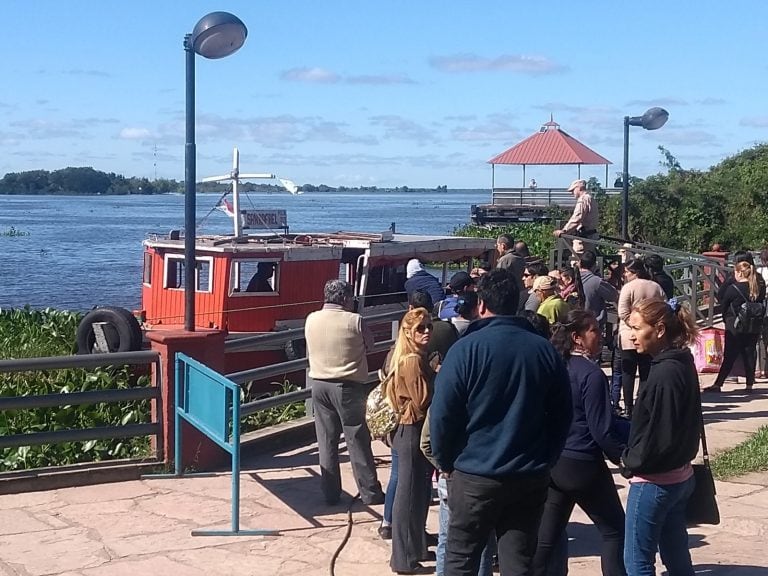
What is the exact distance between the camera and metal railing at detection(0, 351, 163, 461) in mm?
7902

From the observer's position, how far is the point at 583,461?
17.3 feet

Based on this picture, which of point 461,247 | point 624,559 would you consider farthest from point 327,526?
point 461,247

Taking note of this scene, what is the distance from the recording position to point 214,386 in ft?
23.5

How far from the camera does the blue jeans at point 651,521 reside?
194 inches

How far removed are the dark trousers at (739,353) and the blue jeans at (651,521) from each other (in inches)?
295

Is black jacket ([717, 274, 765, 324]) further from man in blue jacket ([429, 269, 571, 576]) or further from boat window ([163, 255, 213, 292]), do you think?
man in blue jacket ([429, 269, 571, 576])

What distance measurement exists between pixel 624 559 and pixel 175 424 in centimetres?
433

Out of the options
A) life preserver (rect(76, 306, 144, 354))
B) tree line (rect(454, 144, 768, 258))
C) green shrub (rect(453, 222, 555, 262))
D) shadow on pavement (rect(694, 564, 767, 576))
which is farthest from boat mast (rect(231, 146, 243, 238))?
green shrub (rect(453, 222, 555, 262))

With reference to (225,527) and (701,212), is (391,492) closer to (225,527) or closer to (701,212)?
(225,527)

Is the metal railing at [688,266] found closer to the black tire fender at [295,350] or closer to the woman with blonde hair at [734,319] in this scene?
the woman with blonde hair at [734,319]

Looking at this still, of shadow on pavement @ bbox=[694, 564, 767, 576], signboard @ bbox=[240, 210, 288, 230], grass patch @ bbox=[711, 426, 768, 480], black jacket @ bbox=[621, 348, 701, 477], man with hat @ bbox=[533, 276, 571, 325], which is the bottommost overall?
shadow on pavement @ bbox=[694, 564, 767, 576]

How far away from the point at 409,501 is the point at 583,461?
4.33 ft

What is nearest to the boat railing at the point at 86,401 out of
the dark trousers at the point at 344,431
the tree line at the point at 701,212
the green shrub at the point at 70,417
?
the green shrub at the point at 70,417

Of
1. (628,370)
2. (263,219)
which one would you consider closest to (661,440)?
(628,370)
